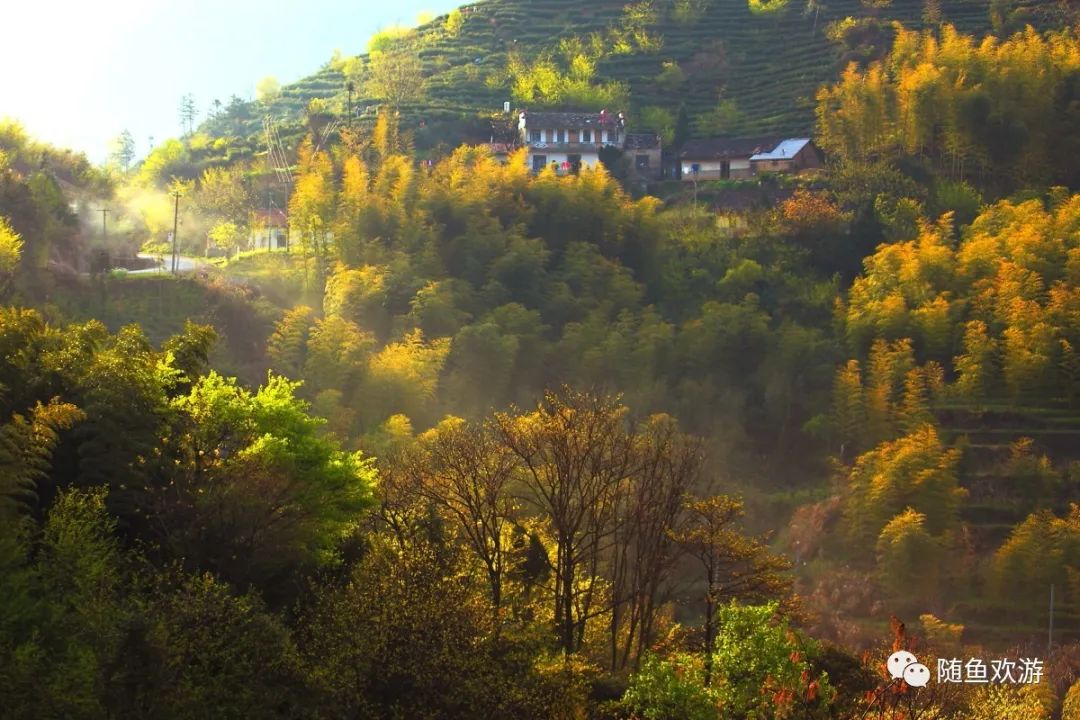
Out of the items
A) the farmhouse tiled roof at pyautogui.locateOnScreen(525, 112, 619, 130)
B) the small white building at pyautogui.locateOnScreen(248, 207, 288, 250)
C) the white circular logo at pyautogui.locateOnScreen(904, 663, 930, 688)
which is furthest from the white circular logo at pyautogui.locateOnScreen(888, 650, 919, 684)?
the farmhouse tiled roof at pyautogui.locateOnScreen(525, 112, 619, 130)

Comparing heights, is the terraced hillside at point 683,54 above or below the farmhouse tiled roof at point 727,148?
above

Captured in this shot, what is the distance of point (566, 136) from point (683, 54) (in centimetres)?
1398

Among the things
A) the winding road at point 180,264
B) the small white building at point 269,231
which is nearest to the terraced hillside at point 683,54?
the small white building at point 269,231

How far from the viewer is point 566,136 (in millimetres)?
55062

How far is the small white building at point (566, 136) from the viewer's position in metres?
54.2

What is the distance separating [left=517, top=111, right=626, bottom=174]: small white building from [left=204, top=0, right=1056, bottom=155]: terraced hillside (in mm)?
2816

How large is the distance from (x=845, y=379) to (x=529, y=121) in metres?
21.7

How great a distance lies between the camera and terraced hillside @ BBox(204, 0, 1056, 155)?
59.2m

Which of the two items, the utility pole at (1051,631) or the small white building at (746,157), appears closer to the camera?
the utility pole at (1051,631)

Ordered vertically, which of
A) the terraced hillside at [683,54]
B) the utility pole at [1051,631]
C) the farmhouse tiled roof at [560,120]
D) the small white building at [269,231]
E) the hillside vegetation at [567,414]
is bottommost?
the utility pole at [1051,631]

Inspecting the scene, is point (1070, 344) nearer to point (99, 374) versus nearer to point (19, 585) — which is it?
point (99, 374)

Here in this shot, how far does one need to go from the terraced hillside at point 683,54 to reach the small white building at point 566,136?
2.82m

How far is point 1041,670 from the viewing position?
25.7 meters

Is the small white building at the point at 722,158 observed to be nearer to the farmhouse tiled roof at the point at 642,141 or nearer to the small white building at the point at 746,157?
the small white building at the point at 746,157
